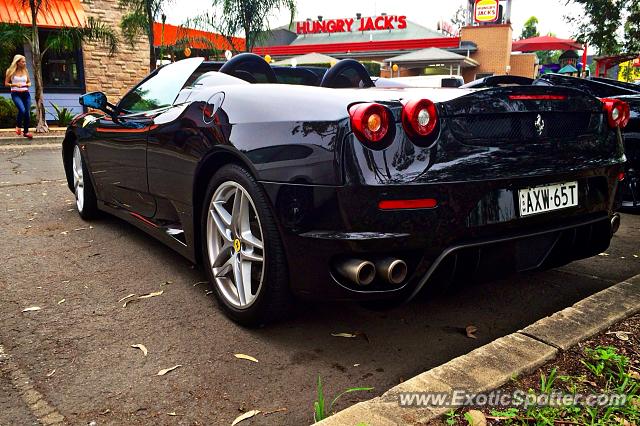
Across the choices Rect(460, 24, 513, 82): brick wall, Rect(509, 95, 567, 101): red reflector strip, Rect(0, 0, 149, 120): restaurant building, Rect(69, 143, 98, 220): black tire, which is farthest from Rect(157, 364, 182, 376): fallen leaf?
Rect(460, 24, 513, 82): brick wall

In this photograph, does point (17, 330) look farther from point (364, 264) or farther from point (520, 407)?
point (520, 407)

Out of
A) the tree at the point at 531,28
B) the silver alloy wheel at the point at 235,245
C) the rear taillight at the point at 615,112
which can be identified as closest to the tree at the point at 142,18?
the silver alloy wheel at the point at 235,245

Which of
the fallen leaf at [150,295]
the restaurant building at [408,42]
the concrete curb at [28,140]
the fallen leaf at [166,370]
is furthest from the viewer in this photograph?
the restaurant building at [408,42]

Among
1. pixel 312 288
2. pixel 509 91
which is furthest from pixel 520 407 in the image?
pixel 509 91

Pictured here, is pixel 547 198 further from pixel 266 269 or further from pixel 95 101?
pixel 95 101

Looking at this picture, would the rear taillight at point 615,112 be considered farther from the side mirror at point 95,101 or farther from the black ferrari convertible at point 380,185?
the side mirror at point 95,101

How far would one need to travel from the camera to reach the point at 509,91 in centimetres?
239

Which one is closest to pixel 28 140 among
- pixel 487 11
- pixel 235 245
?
pixel 235 245

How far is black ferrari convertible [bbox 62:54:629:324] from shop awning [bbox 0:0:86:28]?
13686 millimetres

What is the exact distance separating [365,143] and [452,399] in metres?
0.95

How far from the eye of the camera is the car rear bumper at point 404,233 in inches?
83.0

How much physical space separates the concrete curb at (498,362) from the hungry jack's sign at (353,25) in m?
38.6

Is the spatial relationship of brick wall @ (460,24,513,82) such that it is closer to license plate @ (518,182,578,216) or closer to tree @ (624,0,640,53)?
tree @ (624,0,640,53)

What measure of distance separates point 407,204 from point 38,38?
1480 centimetres
